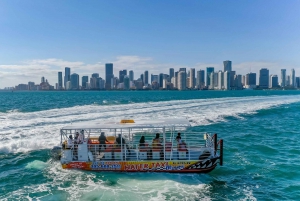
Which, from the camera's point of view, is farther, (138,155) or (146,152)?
(138,155)

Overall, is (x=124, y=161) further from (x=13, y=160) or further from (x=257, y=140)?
(x=257, y=140)

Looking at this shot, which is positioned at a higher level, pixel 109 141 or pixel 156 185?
pixel 109 141

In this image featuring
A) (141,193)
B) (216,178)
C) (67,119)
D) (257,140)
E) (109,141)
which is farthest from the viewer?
(67,119)

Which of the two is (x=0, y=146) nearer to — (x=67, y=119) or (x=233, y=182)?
(x=67, y=119)

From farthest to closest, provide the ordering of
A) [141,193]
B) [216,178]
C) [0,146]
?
[0,146]
[216,178]
[141,193]

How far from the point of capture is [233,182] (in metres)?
17.5

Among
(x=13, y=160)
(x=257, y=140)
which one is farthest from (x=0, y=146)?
(x=257, y=140)

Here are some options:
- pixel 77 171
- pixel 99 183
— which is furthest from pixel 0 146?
pixel 99 183

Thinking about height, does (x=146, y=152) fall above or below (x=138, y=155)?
above

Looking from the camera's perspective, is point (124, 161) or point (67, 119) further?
point (67, 119)

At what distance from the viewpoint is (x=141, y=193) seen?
15.3 m

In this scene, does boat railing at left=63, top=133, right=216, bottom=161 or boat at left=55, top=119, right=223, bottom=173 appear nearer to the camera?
boat at left=55, top=119, right=223, bottom=173

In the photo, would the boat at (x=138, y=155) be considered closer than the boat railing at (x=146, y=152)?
Yes

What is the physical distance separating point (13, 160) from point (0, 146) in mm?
4251
